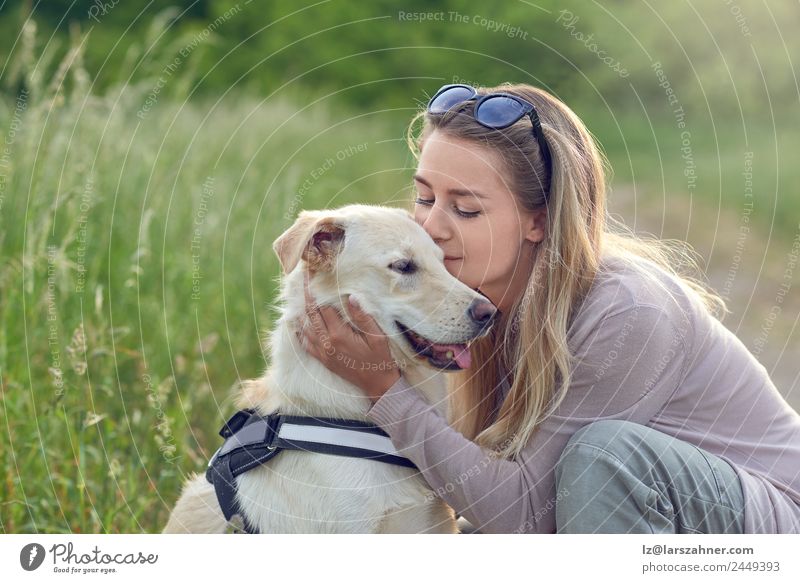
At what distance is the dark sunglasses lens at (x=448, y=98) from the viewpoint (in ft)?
11.1

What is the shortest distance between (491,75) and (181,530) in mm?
10823

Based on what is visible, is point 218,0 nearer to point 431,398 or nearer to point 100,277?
point 100,277

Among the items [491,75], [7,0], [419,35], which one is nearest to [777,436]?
[491,75]

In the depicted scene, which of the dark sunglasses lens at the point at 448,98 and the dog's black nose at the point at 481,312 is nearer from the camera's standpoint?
the dog's black nose at the point at 481,312

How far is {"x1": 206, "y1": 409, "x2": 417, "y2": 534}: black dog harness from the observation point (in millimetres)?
2975

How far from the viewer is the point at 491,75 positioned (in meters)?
13.0

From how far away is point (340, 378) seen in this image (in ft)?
10.3

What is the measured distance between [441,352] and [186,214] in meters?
3.50

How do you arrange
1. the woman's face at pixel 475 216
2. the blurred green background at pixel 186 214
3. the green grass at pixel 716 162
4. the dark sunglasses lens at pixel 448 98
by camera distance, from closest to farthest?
the woman's face at pixel 475 216 < the dark sunglasses lens at pixel 448 98 < the blurred green background at pixel 186 214 < the green grass at pixel 716 162

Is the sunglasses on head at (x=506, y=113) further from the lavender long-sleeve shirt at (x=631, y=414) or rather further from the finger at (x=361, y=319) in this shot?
the finger at (x=361, y=319)
